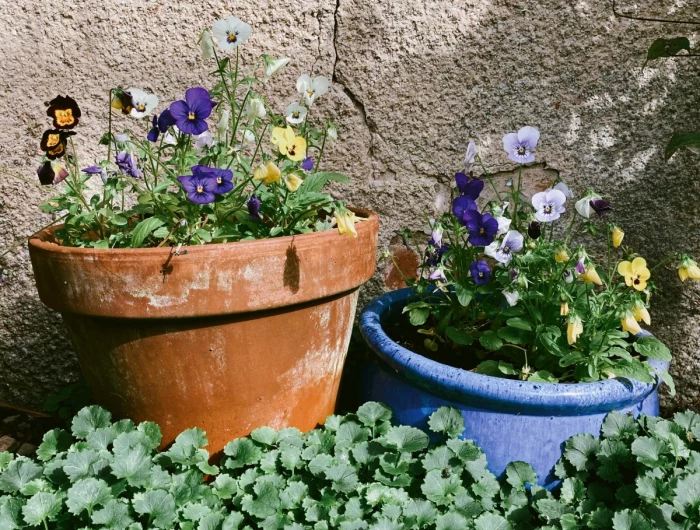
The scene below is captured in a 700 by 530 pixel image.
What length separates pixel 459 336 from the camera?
154 centimetres

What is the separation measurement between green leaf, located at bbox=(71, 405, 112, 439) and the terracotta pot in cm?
3

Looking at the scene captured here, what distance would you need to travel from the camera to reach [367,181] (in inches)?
76.1

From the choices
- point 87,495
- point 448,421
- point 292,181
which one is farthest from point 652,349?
point 87,495

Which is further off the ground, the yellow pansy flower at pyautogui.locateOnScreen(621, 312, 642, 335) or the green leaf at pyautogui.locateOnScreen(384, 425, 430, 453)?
the yellow pansy flower at pyautogui.locateOnScreen(621, 312, 642, 335)

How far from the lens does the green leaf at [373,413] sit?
4.87 ft

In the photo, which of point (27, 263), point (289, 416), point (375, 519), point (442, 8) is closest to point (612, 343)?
point (375, 519)

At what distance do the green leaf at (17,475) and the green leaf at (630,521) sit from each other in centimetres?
125

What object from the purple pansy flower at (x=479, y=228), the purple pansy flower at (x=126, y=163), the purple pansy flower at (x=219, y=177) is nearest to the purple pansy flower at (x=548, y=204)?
the purple pansy flower at (x=479, y=228)

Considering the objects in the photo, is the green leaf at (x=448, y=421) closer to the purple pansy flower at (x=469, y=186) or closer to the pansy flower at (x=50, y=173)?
the purple pansy flower at (x=469, y=186)

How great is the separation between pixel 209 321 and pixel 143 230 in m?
0.24

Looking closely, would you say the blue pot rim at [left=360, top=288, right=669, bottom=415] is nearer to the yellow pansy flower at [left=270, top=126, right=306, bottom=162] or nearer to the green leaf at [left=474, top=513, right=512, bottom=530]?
the green leaf at [left=474, top=513, right=512, bottom=530]

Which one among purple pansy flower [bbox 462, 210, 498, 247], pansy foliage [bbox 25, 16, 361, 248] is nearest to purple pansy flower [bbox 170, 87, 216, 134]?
pansy foliage [bbox 25, 16, 361, 248]

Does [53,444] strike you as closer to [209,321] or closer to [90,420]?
[90,420]

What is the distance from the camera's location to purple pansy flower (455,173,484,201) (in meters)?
1.55
